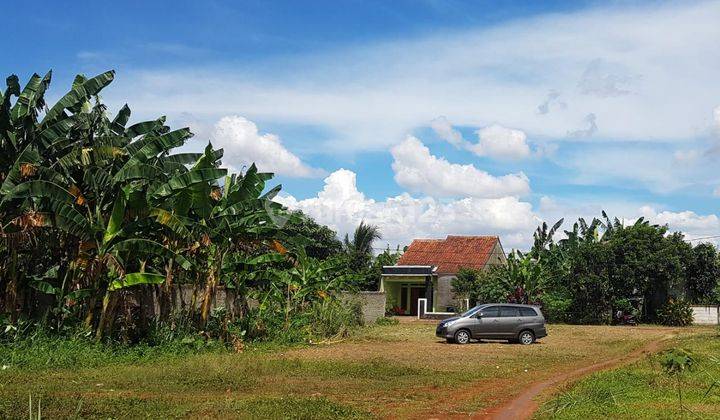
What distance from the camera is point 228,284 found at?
23.9 metres

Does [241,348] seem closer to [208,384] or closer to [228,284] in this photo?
[228,284]

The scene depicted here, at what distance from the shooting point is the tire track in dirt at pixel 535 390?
11445mm

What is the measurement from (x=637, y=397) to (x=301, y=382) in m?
6.43

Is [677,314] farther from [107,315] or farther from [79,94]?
[79,94]

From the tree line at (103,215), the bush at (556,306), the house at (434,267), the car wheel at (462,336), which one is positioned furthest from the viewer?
the house at (434,267)

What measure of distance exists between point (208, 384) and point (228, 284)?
9941 millimetres

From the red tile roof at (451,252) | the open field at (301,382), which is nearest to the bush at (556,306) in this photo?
the red tile roof at (451,252)

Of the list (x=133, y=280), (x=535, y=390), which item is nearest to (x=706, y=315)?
(x=535, y=390)

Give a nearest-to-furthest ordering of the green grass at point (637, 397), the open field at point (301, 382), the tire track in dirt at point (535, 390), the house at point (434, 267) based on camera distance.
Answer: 1. the green grass at point (637, 397)
2. the open field at point (301, 382)
3. the tire track in dirt at point (535, 390)
4. the house at point (434, 267)

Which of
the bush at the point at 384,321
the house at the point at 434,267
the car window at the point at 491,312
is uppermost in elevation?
the house at the point at 434,267

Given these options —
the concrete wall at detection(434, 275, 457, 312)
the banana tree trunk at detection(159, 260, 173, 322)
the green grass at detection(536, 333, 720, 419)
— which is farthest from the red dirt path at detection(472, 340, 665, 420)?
the concrete wall at detection(434, 275, 457, 312)

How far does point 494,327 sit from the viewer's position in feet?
86.4

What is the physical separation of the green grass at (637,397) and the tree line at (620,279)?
70.8 ft

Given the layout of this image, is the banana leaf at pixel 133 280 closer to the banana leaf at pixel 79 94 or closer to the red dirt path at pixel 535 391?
the banana leaf at pixel 79 94
